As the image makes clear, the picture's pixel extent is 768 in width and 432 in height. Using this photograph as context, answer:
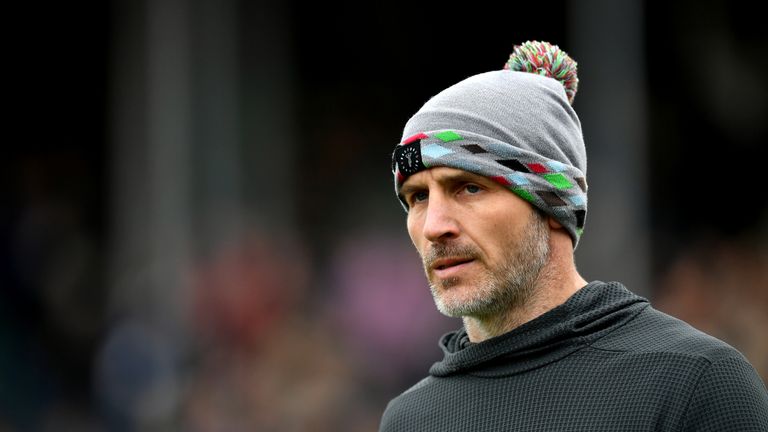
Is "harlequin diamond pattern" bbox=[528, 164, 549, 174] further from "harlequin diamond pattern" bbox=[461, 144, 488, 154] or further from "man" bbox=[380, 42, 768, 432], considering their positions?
"harlequin diamond pattern" bbox=[461, 144, 488, 154]

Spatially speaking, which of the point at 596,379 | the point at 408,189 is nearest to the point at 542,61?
the point at 408,189

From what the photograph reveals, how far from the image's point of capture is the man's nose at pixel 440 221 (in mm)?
2613

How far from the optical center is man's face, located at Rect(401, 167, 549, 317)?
261 cm

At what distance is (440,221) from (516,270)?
0.18 metres

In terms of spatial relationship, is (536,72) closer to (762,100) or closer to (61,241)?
(762,100)

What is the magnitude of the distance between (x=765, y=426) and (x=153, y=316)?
485cm

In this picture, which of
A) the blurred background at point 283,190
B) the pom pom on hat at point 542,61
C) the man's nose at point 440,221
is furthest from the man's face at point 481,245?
the blurred background at point 283,190

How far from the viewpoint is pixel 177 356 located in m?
6.68

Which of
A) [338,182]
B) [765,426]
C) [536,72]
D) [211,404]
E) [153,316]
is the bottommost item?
[211,404]

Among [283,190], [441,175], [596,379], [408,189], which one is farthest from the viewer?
[283,190]

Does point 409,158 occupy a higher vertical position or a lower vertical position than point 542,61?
lower

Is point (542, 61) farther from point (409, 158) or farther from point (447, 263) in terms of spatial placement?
point (447, 263)

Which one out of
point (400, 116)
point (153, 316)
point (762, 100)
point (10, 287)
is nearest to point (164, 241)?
point (153, 316)

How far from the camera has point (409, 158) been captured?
2.70 m
